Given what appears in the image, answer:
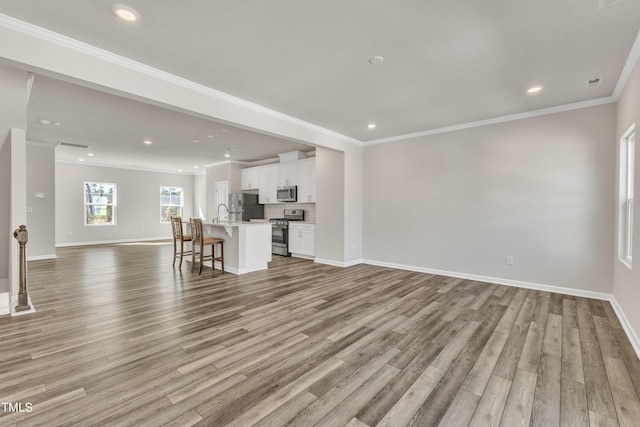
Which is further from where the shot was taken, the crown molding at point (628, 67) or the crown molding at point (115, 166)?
the crown molding at point (115, 166)

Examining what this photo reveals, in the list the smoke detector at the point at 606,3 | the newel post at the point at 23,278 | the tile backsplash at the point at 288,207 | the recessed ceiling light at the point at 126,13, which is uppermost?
the recessed ceiling light at the point at 126,13

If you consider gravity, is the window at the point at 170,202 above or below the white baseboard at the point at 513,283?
above

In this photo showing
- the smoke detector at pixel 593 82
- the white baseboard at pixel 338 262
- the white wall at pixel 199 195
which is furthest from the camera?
the white wall at pixel 199 195

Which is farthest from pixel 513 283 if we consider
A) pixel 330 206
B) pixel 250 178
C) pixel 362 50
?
pixel 250 178

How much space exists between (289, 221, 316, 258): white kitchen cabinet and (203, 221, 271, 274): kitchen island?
1207mm

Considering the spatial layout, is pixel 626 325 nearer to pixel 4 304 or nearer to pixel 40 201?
pixel 4 304

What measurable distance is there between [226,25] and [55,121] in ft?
15.2


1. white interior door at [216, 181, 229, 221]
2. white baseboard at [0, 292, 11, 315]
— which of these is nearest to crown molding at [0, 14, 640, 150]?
white baseboard at [0, 292, 11, 315]

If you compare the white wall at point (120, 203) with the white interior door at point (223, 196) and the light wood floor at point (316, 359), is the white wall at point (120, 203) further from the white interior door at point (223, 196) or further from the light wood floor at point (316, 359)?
the light wood floor at point (316, 359)

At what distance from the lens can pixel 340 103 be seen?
13.2ft

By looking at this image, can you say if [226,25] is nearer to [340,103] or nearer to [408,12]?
[408,12]

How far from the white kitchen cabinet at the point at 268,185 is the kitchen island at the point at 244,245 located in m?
2.28

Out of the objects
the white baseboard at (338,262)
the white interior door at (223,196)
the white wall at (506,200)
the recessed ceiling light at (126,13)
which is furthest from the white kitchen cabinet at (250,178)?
the recessed ceiling light at (126,13)

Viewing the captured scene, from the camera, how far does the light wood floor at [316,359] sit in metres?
1.67
